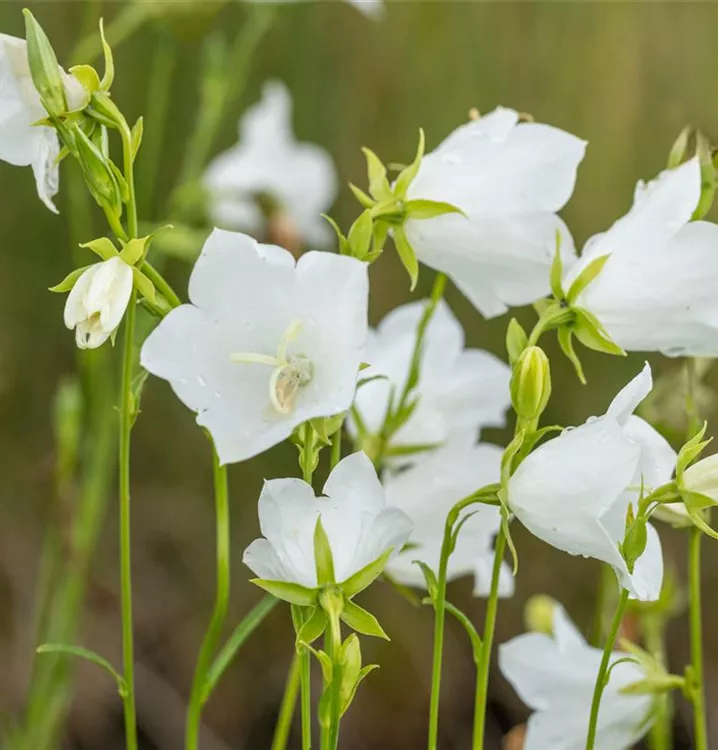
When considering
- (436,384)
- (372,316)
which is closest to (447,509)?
(436,384)

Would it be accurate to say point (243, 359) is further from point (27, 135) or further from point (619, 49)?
point (619, 49)

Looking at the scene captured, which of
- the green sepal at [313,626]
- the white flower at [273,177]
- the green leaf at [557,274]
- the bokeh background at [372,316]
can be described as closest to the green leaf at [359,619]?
the green sepal at [313,626]

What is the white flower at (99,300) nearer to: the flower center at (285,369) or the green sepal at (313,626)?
the flower center at (285,369)

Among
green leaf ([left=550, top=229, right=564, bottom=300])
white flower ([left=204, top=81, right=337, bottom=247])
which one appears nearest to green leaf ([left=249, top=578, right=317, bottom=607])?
green leaf ([left=550, top=229, right=564, bottom=300])

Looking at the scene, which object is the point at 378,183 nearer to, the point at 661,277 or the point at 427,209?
the point at 427,209

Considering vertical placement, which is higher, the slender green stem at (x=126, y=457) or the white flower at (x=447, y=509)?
the slender green stem at (x=126, y=457)
